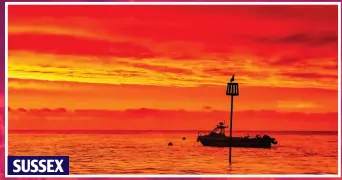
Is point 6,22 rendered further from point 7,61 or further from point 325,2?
point 325,2

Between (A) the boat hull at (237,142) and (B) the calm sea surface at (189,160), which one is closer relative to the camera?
(B) the calm sea surface at (189,160)

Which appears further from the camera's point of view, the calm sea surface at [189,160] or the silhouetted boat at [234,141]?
the silhouetted boat at [234,141]

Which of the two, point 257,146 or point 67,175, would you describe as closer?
point 67,175

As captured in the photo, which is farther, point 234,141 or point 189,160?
point 234,141

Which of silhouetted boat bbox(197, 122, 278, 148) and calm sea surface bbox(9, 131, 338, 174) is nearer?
calm sea surface bbox(9, 131, 338, 174)

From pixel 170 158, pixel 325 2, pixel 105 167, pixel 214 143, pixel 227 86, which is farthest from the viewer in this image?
pixel 214 143

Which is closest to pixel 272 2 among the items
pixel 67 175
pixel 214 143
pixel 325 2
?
pixel 325 2

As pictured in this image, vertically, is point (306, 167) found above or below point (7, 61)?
below

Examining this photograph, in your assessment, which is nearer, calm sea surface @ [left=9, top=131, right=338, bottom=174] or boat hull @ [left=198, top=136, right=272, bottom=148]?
calm sea surface @ [left=9, top=131, right=338, bottom=174]

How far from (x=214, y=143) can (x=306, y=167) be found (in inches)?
553

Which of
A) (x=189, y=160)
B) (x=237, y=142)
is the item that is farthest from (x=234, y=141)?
(x=189, y=160)

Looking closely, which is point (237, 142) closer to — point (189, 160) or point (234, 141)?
point (234, 141)

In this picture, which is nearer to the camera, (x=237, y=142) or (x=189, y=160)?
(x=189, y=160)

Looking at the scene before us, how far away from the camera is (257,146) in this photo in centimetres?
3984
